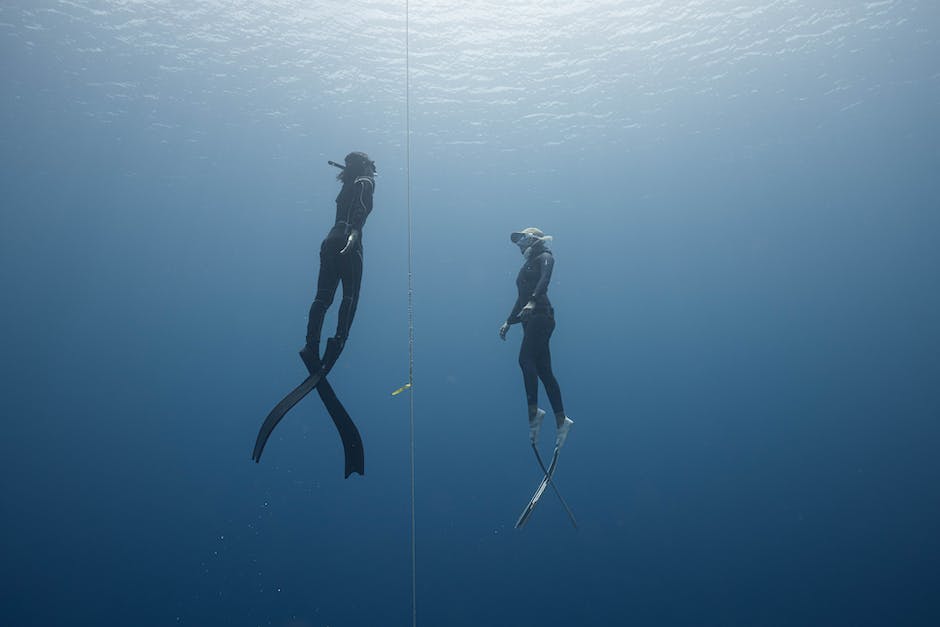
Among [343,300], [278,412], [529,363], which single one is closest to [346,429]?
[278,412]

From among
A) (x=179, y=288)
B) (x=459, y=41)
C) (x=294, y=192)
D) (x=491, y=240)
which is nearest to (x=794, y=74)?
(x=459, y=41)

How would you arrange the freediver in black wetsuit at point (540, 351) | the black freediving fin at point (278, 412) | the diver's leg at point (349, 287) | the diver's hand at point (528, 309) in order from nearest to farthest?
the black freediving fin at point (278, 412)
the diver's leg at point (349, 287)
the diver's hand at point (528, 309)
the freediver in black wetsuit at point (540, 351)

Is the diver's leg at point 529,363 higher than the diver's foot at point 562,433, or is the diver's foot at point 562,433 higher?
the diver's leg at point 529,363

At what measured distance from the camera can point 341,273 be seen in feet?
13.7

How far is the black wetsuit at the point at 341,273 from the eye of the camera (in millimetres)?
4062

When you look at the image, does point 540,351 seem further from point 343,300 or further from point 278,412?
point 278,412

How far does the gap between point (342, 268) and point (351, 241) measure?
25cm

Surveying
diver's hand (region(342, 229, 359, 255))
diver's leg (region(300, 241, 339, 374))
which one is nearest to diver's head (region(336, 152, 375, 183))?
diver's hand (region(342, 229, 359, 255))

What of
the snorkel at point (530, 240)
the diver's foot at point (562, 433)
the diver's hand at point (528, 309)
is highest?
the snorkel at point (530, 240)

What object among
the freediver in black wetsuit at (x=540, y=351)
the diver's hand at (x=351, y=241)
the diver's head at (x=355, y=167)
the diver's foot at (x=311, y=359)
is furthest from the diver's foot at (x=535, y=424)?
the diver's head at (x=355, y=167)

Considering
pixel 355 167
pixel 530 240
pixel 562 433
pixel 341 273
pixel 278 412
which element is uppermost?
pixel 355 167

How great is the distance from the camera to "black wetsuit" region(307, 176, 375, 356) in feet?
13.3

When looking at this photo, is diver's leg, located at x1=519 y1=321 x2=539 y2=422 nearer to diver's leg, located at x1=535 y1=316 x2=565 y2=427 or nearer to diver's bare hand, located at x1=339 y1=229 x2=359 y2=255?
diver's leg, located at x1=535 y1=316 x2=565 y2=427

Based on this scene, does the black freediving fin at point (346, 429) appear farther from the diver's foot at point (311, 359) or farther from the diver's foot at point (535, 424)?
the diver's foot at point (535, 424)
